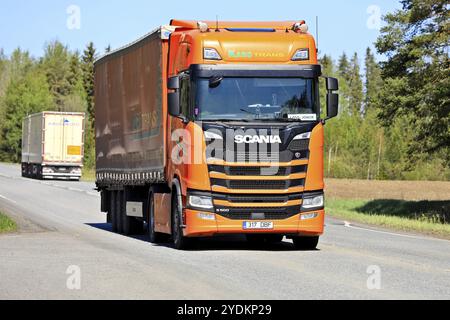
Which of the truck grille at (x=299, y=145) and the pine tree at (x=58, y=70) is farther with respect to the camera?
the pine tree at (x=58, y=70)

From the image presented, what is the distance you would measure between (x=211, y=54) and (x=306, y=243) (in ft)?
12.6

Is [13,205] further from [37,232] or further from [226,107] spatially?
[226,107]

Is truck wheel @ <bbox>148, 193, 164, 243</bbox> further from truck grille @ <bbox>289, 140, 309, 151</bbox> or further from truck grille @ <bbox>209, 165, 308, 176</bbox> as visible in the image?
truck grille @ <bbox>289, 140, 309, 151</bbox>

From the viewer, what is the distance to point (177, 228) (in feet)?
58.9

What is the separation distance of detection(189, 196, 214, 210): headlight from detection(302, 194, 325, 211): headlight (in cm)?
161

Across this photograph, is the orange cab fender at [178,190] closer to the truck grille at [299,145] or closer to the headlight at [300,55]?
the truck grille at [299,145]

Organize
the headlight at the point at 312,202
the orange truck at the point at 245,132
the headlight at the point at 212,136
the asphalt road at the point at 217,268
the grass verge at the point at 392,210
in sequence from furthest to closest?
the grass verge at the point at 392,210 < the headlight at the point at 312,202 < the orange truck at the point at 245,132 < the headlight at the point at 212,136 < the asphalt road at the point at 217,268

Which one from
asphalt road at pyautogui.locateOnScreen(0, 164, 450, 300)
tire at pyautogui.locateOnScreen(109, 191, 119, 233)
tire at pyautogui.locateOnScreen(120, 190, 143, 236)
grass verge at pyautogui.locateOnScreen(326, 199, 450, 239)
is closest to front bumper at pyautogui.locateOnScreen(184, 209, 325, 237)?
asphalt road at pyautogui.locateOnScreen(0, 164, 450, 300)

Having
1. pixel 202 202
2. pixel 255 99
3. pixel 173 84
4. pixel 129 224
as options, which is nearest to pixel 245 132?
pixel 255 99

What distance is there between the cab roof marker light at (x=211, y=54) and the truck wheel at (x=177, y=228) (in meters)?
2.52

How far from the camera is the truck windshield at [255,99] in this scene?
56.3 feet

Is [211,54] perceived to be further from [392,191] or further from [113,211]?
[392,191]

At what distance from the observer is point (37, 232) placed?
74.3 feet

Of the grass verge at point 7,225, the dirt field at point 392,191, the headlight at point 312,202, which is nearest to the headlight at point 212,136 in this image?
the headlight at point 312,202
